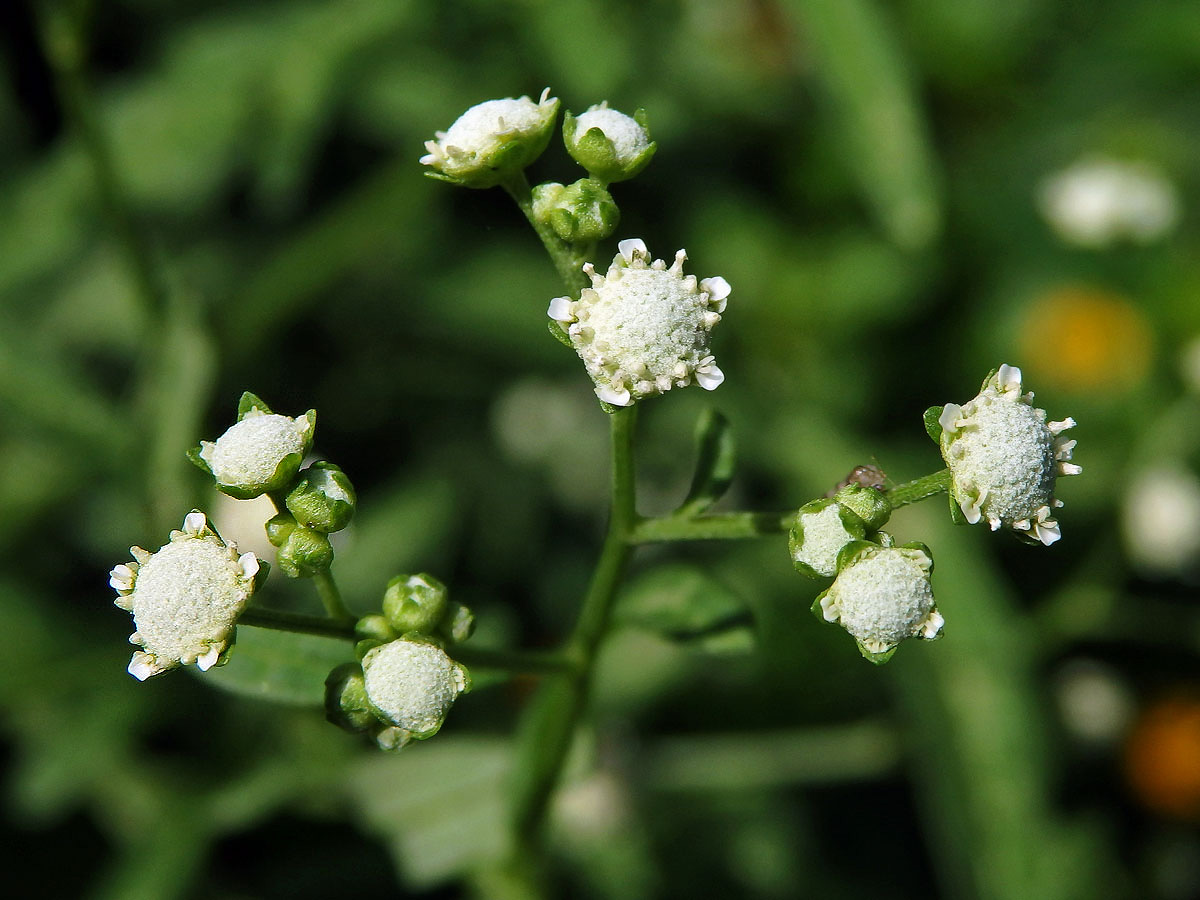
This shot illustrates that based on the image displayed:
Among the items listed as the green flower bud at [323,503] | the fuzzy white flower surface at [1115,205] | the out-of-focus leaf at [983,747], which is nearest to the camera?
the green flower bud at [323,503]

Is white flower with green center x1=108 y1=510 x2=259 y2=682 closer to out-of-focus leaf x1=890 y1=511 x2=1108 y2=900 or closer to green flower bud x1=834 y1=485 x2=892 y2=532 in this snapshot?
green flower bud x1=834 y1=485 x2=892 y2=532

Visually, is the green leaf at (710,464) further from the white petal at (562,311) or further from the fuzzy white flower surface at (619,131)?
the fuzzy white flower surface at (619,131)

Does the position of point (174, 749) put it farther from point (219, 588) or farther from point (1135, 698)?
point (1135, 698)

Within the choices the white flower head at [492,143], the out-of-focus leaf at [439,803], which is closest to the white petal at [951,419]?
the white flower head at [492,143]

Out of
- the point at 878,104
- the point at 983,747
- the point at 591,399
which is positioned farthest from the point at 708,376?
the point at 591,399

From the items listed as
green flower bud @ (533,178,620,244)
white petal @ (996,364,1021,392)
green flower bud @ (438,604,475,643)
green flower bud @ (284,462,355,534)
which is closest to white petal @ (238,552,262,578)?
green flower bud @ (284,462,355,534)

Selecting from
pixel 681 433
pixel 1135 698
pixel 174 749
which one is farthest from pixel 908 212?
pixel 174 749

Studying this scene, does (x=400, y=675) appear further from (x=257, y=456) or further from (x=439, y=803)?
(x=439, y=803)
